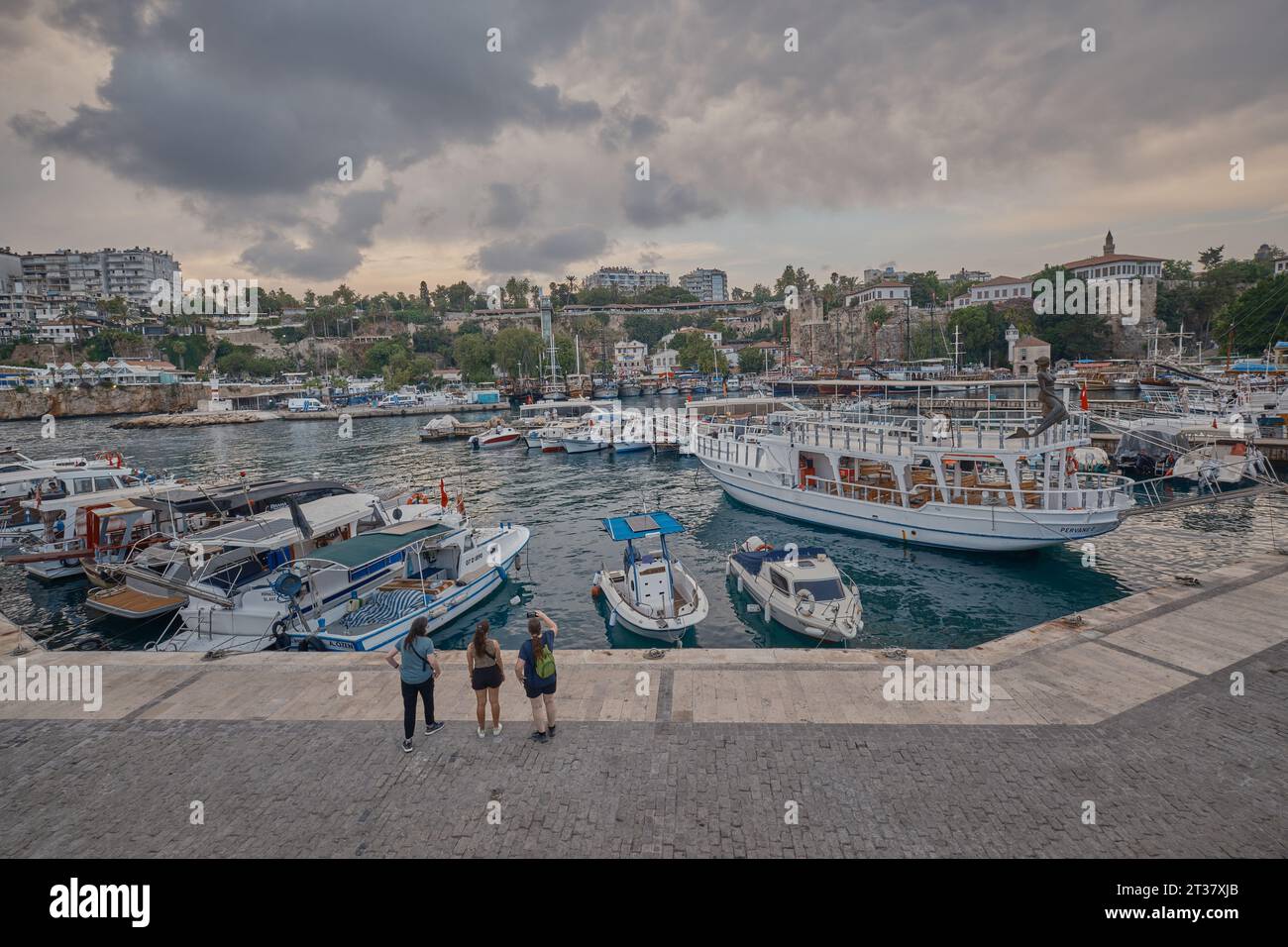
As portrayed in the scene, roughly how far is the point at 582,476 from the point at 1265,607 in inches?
1541

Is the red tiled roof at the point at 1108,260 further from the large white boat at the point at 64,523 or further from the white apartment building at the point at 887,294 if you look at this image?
the large white boat at the point at 64,523

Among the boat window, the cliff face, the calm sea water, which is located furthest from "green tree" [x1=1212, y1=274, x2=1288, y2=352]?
the cliff face

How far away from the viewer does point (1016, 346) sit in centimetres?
10981

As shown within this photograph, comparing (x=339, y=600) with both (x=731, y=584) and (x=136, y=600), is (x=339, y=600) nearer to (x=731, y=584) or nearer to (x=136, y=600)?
(x=136, y=600)

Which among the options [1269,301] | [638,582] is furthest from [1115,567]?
[1269,301]

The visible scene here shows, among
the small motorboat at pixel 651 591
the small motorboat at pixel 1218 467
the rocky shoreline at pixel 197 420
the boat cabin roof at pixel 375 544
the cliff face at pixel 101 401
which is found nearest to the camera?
the boat cabin roof at pixel 375 544

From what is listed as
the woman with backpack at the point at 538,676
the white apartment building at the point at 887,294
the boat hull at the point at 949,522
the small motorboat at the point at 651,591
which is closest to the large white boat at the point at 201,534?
the small motorboat at the point at 651,591

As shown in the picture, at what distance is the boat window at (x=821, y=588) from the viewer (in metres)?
17.8

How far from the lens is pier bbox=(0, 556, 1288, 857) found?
23.2 feet

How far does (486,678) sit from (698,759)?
3.20 m

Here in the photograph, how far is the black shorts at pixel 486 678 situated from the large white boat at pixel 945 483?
68.6ft

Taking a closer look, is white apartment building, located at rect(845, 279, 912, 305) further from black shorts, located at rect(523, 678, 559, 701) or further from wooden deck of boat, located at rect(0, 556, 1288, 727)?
black shorts, located at rect(523, 678, 559, 701)

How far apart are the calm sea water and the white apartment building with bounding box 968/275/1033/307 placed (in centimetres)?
13129
